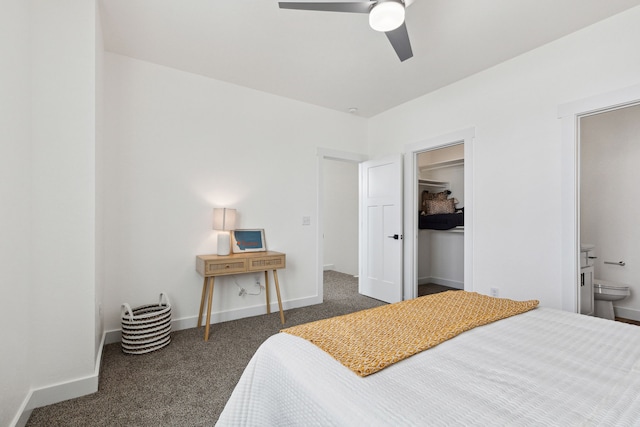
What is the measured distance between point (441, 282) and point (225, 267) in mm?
3689

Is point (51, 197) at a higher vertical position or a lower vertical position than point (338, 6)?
lower

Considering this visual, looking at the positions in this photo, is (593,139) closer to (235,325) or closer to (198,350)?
(235,325)

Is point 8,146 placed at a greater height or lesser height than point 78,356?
greater

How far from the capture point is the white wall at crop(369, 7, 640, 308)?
2328 mm

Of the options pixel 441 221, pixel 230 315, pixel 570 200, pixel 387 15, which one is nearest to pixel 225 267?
pixel 230 315

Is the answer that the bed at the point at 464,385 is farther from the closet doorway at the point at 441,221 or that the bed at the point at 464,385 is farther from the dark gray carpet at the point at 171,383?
the closet doorway at the point at 441,221

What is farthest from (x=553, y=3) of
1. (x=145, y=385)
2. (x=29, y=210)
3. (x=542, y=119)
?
(x=145, y=385)

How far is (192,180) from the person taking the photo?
313 cm

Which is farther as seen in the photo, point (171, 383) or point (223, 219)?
point (223, 219)

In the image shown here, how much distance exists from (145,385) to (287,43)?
2853 mm

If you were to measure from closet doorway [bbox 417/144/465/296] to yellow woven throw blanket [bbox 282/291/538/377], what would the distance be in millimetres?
2970

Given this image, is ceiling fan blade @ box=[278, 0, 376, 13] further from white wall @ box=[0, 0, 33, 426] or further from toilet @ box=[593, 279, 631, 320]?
toilet @ box=[593, 279, 631, 320]

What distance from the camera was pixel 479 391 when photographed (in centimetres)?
89

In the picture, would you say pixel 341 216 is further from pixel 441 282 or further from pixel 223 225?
pixel 223 225
